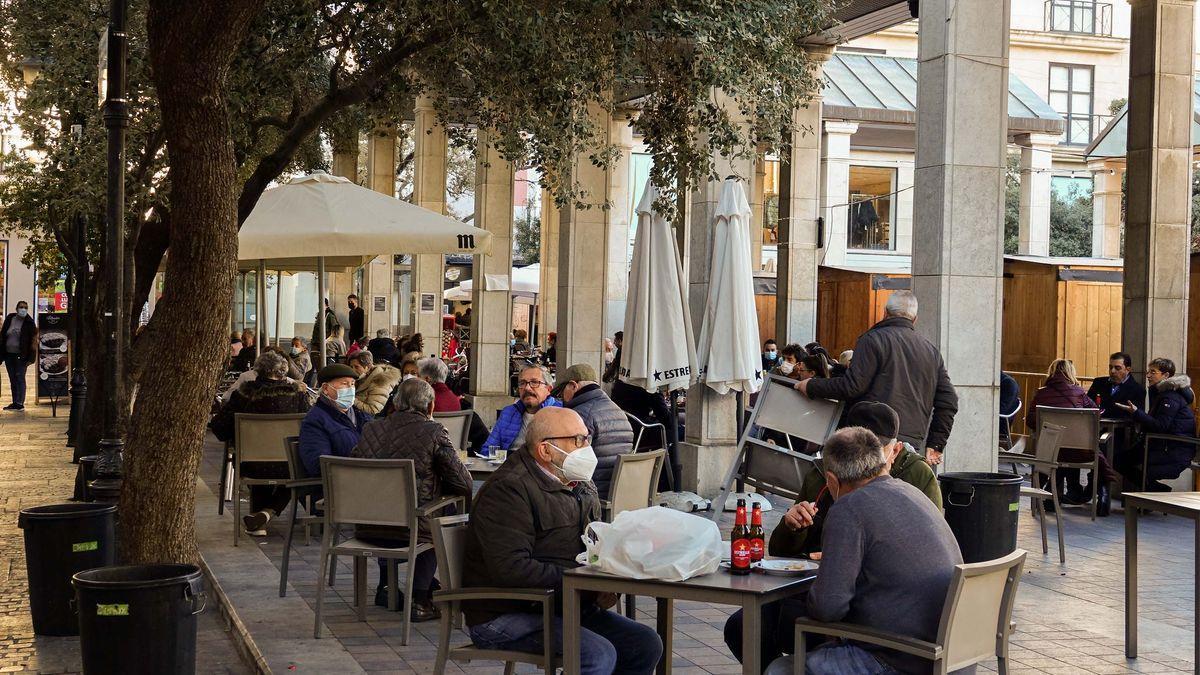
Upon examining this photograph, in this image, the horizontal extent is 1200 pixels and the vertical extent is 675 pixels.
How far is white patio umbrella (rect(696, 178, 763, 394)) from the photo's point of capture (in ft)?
39.9

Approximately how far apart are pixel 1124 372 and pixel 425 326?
14750 mm

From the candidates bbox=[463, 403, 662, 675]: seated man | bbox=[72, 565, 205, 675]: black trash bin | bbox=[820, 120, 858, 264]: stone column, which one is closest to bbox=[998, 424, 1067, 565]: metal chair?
bbox=[463, 403, 662, 675]: seated man

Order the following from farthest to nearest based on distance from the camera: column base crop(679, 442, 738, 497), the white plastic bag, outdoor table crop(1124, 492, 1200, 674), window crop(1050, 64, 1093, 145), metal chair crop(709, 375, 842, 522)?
1. window crop(1050, 64, 1093, 145)
2. column base crop(679, 442, 738, 497)
3. metal chair crop(709, 375, 842, 522)
4. outdoor table crop(1124, 492, 1200, 674)
5. the white plastic bag

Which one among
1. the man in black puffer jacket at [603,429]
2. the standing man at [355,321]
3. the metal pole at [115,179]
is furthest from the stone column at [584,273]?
the metal pole at [115,179]

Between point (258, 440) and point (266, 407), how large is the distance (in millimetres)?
700

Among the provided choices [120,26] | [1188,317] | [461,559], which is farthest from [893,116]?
[461,559]

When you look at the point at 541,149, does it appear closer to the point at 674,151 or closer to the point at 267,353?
the point at 674,151

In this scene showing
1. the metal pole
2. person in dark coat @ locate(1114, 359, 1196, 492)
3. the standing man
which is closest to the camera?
the metal pole

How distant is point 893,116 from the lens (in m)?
34.5

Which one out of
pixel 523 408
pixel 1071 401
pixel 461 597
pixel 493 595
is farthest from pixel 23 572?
pixel 1071 401

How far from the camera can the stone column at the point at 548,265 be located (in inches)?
1090

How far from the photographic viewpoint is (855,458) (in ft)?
16.0

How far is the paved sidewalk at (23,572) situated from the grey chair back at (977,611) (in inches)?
158

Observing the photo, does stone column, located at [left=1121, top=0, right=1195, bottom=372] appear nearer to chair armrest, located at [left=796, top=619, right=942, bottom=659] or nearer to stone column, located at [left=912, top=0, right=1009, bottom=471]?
stone column, located at [left=912, top=0, right=1009, bottom=471]
